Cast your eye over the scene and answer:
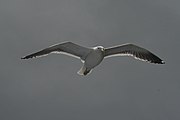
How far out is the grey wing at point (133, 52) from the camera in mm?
13445

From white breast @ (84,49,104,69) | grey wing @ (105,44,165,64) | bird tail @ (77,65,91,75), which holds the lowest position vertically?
bird tail @ (77,65,91,75)

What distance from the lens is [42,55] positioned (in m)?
13.2

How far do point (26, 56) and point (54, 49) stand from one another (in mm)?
883

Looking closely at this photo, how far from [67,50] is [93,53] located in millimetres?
1047

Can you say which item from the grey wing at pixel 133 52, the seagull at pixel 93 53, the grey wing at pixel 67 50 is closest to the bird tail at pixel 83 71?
the seagull at pixel 93 53

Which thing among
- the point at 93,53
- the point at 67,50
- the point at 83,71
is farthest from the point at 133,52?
the point at 67,50

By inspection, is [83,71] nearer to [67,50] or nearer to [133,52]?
[67,50]

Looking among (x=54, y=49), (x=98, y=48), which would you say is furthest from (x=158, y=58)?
(x=54, y=49)

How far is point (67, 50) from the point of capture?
1355cm

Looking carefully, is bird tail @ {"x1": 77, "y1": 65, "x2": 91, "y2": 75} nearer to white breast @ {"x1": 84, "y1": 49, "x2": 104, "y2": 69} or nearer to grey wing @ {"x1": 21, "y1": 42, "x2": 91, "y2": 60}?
white breast @ {"x1": 84, "y1": 49, "x2": 104, "y2": 69}

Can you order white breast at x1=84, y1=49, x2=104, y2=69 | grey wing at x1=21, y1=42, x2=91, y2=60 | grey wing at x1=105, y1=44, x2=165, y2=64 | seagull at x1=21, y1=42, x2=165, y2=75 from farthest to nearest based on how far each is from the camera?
1. grey wing at x1=105, y1=44, x2=165, y2=64
2. grey wing at x1=21, y1=42, x2=91, y2=60
3. seagull at x1=21, y1=42, x2=165, y2=75
4. white breast at x1=84, y1=49, x2=104, y2=69

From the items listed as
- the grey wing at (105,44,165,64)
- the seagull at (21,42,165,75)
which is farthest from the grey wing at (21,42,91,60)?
the grey wing at (105,44,165,64)

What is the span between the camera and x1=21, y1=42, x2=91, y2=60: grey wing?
43.4ft

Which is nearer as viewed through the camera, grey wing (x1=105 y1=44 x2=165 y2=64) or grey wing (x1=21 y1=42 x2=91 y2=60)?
grey wing (x1=21 y1=42 x2=91 y2=60)
